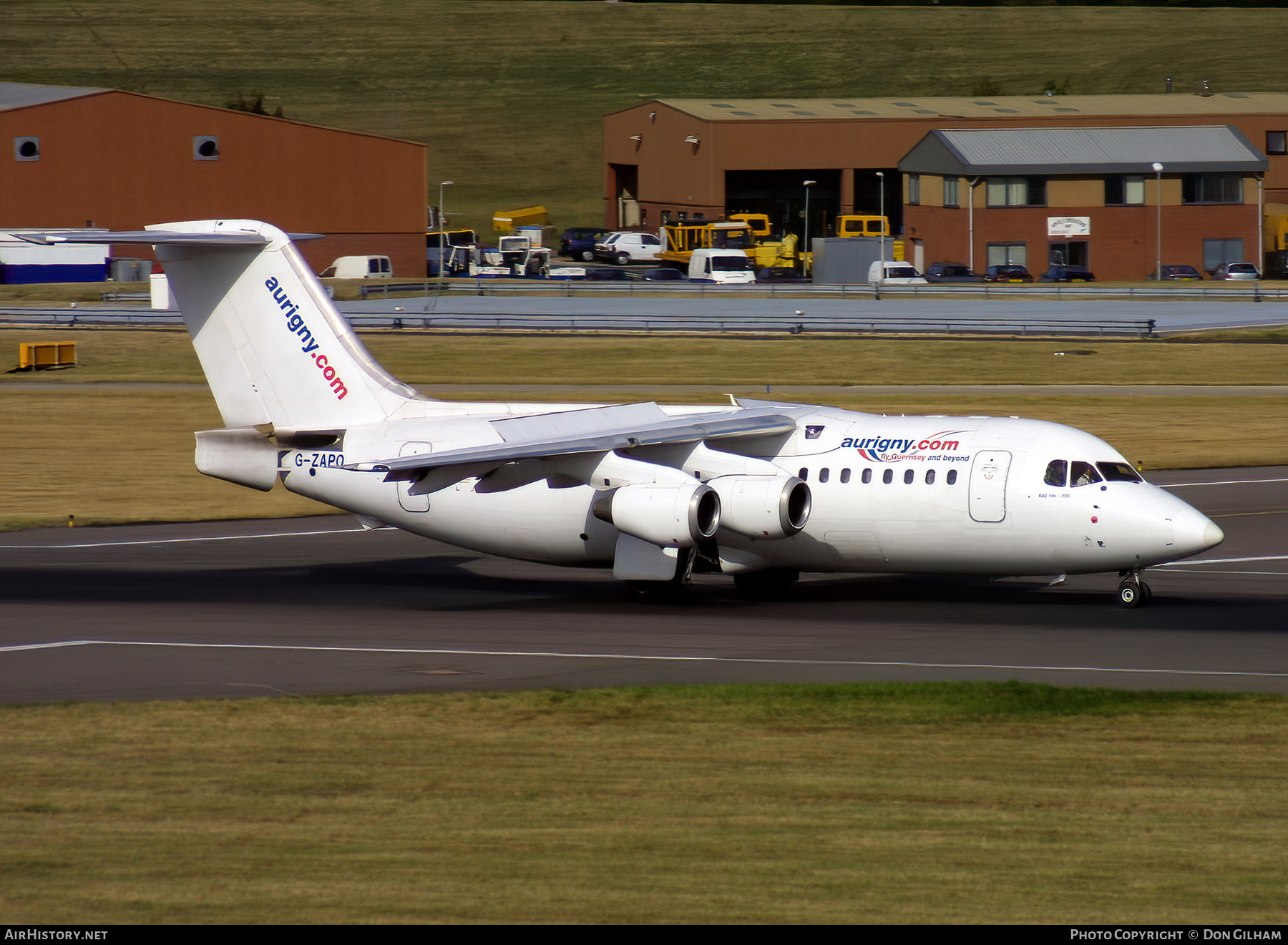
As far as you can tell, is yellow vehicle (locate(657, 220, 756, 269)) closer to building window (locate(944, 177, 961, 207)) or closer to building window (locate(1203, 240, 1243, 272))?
building window (locate(944, 177, 961, 207))

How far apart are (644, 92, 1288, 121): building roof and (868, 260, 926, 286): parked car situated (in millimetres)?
27646

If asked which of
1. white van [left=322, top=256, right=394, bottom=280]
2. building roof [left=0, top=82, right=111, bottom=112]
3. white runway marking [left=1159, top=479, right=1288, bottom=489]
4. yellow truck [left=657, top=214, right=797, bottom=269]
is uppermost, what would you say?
building roof [left=0, top=82, right=111, bottom=112]

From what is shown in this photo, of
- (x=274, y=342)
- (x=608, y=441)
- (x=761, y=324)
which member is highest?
(x=761, y=324)

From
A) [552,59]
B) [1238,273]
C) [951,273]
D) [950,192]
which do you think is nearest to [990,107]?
[950,192]

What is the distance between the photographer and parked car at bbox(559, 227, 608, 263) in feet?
384

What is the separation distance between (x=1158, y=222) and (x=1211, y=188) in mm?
4680

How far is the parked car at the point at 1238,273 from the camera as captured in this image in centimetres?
9094

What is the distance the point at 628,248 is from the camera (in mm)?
110938

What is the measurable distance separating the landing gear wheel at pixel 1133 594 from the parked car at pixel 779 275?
233 ft

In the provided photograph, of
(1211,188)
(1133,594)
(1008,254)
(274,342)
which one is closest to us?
(1133,594)

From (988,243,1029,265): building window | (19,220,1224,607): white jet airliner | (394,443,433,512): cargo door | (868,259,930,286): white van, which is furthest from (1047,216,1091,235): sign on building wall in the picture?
(394,443,433,512): cargo door

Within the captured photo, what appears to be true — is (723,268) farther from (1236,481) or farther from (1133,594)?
(1133,594)

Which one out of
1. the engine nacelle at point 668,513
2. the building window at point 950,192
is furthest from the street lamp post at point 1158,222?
the engine nacelle at point 668,513

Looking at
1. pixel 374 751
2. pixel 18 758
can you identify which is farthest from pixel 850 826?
pixel 18 758
